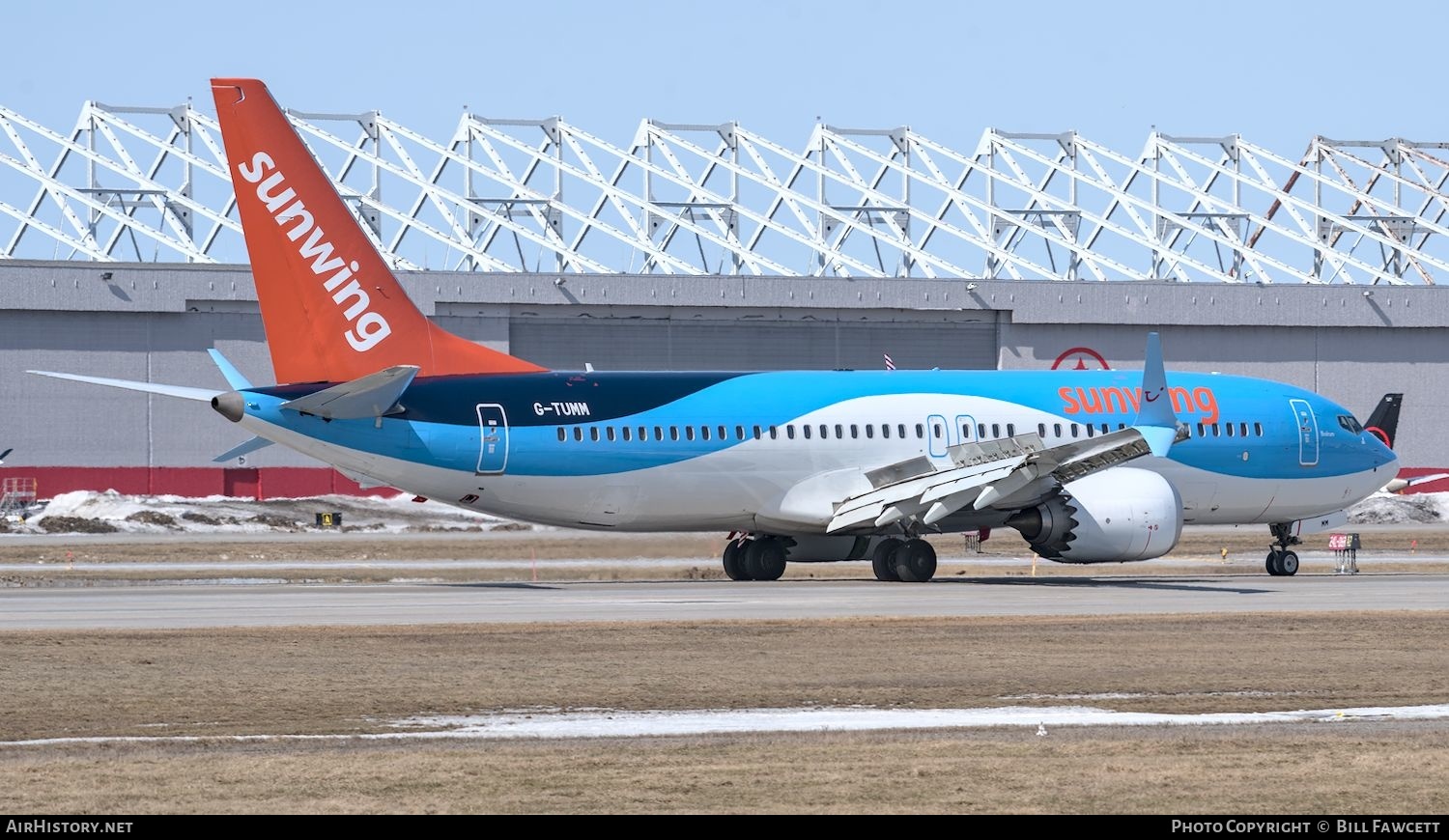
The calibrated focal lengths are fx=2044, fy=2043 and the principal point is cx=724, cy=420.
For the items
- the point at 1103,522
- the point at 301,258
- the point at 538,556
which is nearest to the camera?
the point at 301,258

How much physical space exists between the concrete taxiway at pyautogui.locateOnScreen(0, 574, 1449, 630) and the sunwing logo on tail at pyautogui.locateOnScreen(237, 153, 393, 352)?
477 cm

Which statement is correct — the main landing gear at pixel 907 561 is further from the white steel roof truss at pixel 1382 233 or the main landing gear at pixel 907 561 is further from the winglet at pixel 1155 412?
the white steel roof truss at pixel 1382 233

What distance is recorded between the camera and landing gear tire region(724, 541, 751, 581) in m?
42.5

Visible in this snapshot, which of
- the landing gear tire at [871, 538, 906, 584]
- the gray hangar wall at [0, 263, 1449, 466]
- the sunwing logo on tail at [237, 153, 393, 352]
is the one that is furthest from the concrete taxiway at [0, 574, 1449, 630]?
the gray hangar wall at [0, 263, 1449, 466]

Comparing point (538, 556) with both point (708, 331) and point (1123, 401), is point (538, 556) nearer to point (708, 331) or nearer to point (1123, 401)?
point (1123, 401)

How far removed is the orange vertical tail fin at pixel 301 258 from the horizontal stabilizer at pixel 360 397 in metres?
0.87

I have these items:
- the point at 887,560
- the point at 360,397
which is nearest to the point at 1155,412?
the point at 887,560

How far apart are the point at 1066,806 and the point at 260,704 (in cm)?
924

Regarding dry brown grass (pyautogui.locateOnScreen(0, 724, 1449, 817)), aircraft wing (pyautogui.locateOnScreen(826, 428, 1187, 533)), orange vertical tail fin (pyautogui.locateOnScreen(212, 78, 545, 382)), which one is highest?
orange vertical tail fin (pyautogui.locateOnScreen(212, 78, 545, 382))

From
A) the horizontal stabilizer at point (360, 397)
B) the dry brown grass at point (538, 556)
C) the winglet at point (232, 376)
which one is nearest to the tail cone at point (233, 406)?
the horizontal stabilizer at point (360, 397)

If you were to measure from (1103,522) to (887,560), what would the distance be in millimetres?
4402

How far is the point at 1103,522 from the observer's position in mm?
39969

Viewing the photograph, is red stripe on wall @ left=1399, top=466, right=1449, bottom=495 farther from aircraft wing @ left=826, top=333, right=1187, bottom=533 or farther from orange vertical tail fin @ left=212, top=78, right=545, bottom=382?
orange vertical tail fin @ left=212, top=78, right=545, bottom=382
